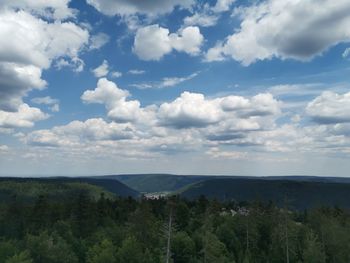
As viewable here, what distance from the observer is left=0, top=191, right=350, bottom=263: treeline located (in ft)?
276

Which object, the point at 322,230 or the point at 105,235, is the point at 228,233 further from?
the point at 105,235

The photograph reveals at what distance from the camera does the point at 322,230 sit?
111 m

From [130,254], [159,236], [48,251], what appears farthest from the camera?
[159,236]

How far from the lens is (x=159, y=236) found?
342ft

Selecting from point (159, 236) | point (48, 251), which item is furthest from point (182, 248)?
point (48, 251)

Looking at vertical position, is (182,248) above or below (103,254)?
below

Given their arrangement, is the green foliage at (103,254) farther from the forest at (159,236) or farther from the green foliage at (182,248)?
the green foliage at (182,248)

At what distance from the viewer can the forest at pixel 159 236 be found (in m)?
84.1

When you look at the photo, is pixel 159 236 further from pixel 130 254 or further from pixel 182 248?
pixel 130 254

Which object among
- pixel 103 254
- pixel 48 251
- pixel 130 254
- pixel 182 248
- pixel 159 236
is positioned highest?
pixel 159 236

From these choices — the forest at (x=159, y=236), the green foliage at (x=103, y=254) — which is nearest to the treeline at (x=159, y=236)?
the forest at (x=159, y=236)

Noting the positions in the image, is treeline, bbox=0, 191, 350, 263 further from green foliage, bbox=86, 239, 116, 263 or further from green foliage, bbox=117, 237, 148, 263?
green foliage, bbox=86, 239, 116, 263

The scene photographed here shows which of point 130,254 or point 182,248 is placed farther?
point 182,248

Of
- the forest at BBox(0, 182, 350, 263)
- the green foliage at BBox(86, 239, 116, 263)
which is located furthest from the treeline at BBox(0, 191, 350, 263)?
the green foliage at BBox(86, 239, 116, 263)
